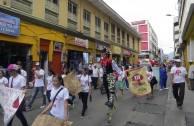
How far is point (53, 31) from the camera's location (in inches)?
686

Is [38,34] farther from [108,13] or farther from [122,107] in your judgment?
[108,13]

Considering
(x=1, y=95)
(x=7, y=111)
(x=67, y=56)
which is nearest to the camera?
(x=7, y=111)

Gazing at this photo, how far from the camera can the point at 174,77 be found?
29.0ft

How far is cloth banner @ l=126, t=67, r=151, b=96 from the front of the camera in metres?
10.6

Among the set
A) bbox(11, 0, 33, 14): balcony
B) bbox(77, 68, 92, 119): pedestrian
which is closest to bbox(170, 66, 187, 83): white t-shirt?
bbox(77, 68, 92, 119): pedestrian

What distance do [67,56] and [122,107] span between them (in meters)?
10.9

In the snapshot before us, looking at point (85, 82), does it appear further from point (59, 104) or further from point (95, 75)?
point (95, 75)

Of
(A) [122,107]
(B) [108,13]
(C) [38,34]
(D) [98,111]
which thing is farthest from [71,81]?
(B) [108,13]

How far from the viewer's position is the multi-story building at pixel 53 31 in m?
13.4

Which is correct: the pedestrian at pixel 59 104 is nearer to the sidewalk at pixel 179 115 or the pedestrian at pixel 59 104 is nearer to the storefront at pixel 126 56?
the sidewalk at pixel 179 115

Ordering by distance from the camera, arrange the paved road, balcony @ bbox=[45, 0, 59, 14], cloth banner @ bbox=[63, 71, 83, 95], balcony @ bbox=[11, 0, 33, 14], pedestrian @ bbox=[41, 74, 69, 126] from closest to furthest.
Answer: pedestrian @ bbox=[41, 74, 69, 126] → the paved road → cloth banner @ bbox=[63, 71, 83, 95] → balcony @ bbox=[11, 0, 33, 14] → balcony @ bbox=[45, 0, 59, 14]

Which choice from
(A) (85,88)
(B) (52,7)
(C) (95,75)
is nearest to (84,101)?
(A) (85,88)

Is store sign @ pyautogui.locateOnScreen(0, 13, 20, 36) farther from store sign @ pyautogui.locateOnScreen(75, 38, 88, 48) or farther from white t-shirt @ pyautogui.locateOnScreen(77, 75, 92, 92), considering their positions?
store sign @ pyautogui.locateOnScreen(75, 38, 88, 48)

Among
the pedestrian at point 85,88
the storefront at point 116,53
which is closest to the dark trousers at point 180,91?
the pedestrian at point 85,88
